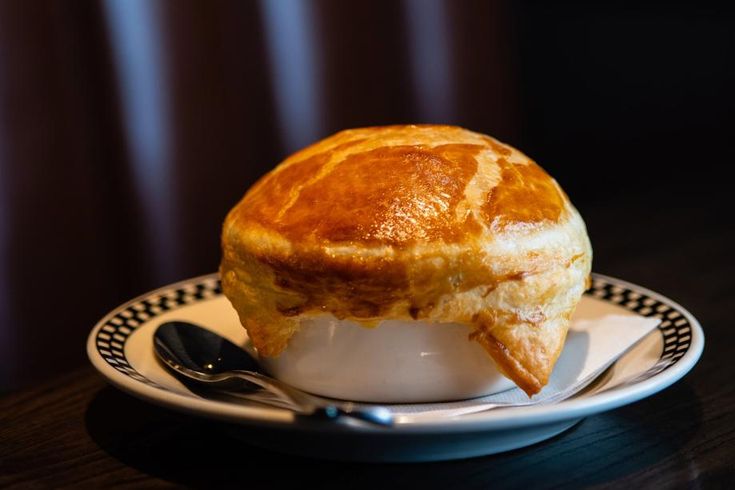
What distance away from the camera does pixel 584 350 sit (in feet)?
3.45

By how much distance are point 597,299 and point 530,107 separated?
227 cm

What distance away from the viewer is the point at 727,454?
2.83 ft

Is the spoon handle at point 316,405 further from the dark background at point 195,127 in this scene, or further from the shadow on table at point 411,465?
the dark background at point 195,127

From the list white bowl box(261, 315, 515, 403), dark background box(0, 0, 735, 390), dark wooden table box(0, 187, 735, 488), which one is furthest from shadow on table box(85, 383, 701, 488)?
dark background box(0, 0, 735, 390)

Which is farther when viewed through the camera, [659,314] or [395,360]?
[659,314]

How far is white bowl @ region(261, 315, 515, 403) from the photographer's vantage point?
911 mm

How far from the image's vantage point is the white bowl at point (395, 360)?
911 mm

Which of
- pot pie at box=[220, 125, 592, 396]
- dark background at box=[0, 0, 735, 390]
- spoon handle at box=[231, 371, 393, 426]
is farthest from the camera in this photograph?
dark background at box=[0, 0, 735, 390]

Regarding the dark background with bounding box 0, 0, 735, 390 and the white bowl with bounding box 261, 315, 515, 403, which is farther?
the dark background with bounding box 0, 0, 735, 390

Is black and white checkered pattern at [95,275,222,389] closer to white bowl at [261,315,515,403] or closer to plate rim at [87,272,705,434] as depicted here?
plate rim at [87,272,705,434]

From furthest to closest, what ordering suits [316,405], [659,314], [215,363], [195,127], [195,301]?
[195,127], [195,301], [659,314], [215,363], [316,405]

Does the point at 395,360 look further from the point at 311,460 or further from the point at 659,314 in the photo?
the point at 659,314

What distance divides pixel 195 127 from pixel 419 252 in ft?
3.59

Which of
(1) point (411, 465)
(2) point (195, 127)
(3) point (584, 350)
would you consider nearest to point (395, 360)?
(1) point (411, 465)
